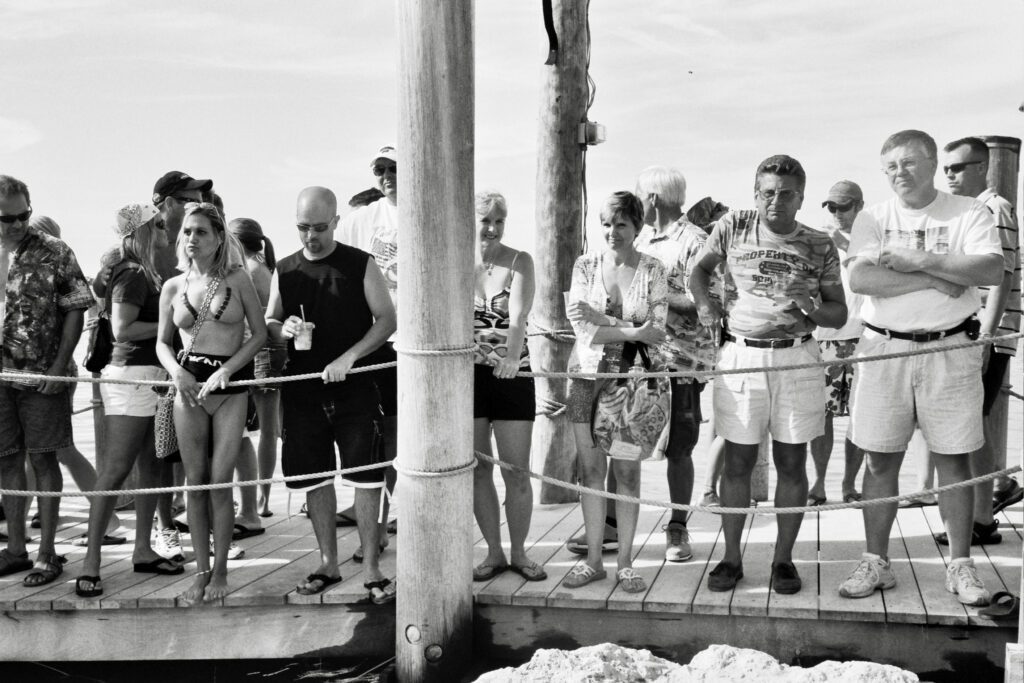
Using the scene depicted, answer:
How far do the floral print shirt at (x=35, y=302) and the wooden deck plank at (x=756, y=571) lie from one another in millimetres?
3498

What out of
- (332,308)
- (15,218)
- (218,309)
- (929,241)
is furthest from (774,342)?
(15,218)

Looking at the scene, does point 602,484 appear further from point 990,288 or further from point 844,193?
point 844,193

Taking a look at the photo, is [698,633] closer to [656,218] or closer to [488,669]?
[488,669]

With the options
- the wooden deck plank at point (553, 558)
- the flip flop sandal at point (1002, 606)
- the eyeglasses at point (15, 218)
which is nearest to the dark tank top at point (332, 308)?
the wooden deck plank at point (553, 558)

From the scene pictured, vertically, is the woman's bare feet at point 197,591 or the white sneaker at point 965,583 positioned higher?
the white sneaker at point 965,583

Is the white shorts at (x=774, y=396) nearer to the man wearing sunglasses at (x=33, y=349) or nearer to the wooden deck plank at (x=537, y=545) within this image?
the wooden deck plank at (x=537, y=545)

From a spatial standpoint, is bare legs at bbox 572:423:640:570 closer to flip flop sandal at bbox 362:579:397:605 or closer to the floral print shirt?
flip flop sandal at bbox 362:579:397:605

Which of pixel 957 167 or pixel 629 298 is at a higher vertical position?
pixel 957 167

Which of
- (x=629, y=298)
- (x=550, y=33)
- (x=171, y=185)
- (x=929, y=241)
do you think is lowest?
(x=629, y=298)

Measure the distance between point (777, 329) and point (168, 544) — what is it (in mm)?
3276

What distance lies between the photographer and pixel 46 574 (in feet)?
17.1

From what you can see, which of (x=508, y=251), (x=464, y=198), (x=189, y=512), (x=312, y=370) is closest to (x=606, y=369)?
(x=508, y=251)

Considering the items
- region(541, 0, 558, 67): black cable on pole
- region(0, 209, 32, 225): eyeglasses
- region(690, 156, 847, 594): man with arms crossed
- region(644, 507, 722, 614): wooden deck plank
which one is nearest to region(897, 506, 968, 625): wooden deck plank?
region(690, 156, 847, 594): man with arms crossed

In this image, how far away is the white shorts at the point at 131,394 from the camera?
16.6 ft
